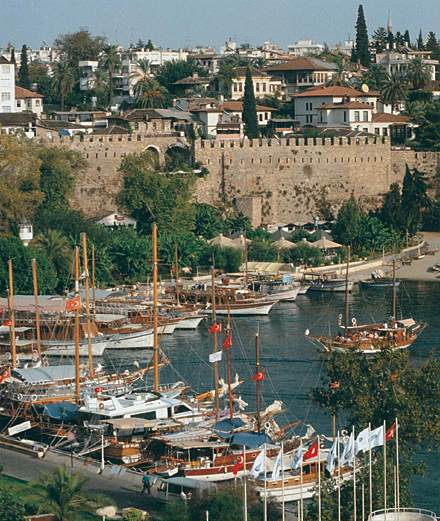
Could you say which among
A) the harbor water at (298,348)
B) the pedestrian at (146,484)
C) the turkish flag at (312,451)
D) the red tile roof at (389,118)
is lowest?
the harbor water at (298,348)

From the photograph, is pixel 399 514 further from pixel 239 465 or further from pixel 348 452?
pixel 239 465

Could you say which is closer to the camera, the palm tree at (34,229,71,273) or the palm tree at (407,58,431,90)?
the palm tree at (34,229,71,273)

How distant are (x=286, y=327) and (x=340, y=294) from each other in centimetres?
548

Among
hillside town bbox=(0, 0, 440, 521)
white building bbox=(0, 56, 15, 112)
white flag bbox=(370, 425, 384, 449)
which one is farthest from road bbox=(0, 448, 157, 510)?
white building bbox=(0, 56, 15, 112)

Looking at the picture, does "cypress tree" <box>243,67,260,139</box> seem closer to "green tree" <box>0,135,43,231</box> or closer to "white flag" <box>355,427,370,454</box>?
"green tree" <box>0,135,43,231</box>

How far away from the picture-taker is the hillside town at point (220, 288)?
30.4m

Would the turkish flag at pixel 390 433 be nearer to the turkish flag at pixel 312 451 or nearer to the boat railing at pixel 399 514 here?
the turkish flag at pixel 312 451

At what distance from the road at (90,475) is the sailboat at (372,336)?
10.8 m

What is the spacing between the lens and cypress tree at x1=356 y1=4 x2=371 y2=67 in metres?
84.9

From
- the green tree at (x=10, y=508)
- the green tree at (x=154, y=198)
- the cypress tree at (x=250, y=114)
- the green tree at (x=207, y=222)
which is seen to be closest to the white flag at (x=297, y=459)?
the green tree at (x=10, y=508)

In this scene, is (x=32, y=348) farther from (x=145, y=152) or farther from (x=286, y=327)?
(x=145, y=152)

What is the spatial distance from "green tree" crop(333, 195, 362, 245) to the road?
82.5 ft

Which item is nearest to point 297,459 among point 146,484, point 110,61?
point 146,484

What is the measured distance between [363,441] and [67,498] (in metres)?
4.12
